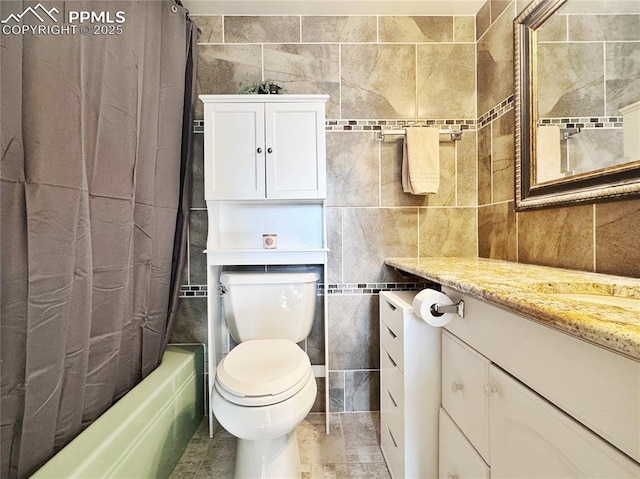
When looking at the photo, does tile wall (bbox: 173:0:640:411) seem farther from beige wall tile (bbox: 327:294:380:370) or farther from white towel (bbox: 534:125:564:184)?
white towel (bbox: 534:125:564:184)

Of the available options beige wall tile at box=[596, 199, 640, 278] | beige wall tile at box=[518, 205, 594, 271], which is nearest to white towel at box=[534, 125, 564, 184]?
beige wall tile at box=[518, 205, 594, 271]

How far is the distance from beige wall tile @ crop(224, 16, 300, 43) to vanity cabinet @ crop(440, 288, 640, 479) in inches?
63.4

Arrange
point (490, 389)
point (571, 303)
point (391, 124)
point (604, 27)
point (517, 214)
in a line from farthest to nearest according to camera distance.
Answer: point (391, 124)
point (517, 214)
point (604, 27)
point (490, 389)
point (571, 303)

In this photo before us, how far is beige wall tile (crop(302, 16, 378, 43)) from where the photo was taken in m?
1.74

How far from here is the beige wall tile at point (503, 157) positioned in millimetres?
1479

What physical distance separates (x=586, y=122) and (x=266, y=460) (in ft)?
5.38

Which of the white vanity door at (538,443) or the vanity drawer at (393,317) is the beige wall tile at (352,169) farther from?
the white vanity door at (538,443)

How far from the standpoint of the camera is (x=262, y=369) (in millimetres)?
1209

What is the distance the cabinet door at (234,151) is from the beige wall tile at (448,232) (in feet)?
3.02

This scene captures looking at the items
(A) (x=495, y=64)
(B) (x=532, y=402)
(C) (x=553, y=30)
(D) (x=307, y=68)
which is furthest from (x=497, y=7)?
(B) (x=532, y=402)

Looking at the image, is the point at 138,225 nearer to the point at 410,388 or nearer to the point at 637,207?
the point at 410,388

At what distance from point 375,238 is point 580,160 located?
0.93 meters

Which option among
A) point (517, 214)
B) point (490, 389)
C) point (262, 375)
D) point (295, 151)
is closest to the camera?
point (490, 389)

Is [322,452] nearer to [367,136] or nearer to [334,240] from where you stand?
[334,240]
